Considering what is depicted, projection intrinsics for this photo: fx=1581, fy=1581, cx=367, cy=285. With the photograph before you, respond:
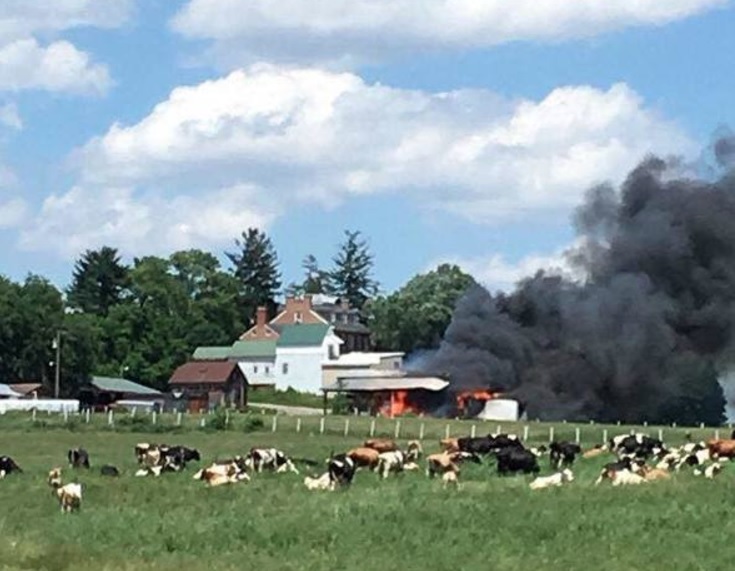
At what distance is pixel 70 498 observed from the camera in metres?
30.3

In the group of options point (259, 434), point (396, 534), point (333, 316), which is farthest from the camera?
point (333, 316)

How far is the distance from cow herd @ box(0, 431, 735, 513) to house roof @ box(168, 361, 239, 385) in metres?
88.2

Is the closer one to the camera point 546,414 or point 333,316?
point 546,414

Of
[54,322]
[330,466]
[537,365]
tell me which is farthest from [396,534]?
[54,322]

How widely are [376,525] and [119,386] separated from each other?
108840 millimetres

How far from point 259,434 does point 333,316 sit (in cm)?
11756

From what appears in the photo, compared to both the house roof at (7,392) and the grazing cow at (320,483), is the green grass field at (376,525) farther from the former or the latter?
the house roof at (7,392)

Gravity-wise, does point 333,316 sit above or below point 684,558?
above

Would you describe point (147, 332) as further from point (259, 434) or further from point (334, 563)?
point (334, 563)

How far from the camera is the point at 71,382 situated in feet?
427

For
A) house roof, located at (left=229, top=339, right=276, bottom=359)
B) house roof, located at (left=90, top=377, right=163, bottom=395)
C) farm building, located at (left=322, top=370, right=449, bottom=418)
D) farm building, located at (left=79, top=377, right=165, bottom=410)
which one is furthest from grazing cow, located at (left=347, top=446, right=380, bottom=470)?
house roof, located at (left=229, top=339, right=276, bottom=359)

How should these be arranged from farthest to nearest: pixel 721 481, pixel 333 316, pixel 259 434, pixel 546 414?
pixel 333 316 → pixel 546 414 → pixel 259 434 → pixel 721 481

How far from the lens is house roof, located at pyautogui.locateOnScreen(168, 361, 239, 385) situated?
132m

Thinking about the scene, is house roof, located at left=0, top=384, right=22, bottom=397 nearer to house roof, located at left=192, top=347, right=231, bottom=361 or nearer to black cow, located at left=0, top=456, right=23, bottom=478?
house roof, located at left=192, top=347, right=231, bottom=361
